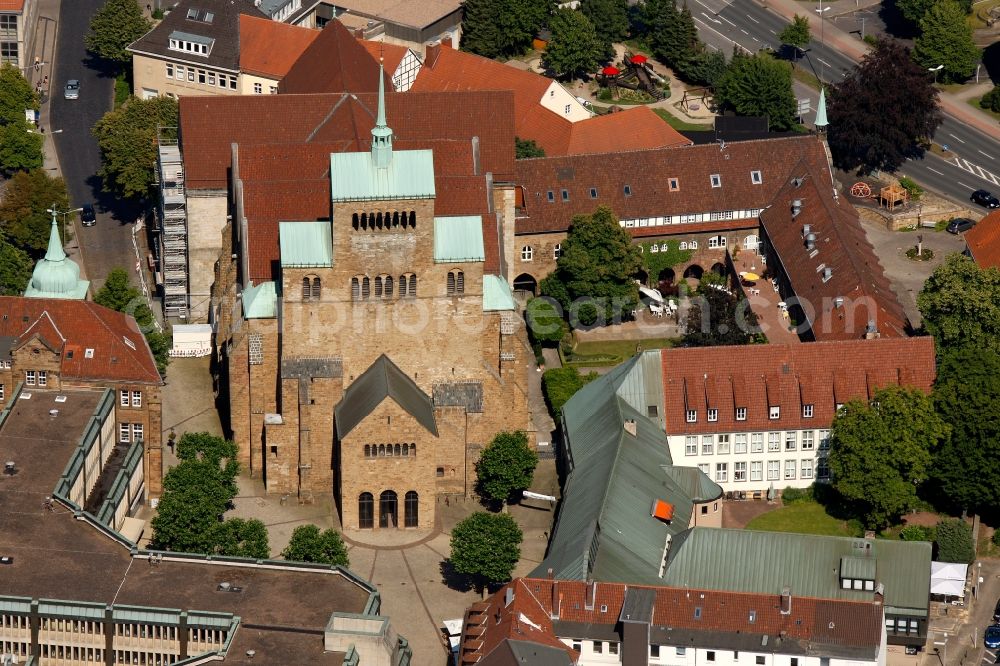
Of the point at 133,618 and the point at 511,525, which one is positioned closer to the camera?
the point at 133,618

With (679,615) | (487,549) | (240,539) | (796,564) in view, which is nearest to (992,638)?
(796,564)

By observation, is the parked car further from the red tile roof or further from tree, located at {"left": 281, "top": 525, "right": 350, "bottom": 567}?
tree, located at {"left": 281, "top": 525, "right": 350, "bottom": 567}

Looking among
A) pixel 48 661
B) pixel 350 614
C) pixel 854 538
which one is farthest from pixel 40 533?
pixel 854 538

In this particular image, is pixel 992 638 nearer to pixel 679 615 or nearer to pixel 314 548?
pixel 679 615

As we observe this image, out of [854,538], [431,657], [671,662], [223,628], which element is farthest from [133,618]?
[854,538]

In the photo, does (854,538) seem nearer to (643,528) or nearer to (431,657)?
(643,528)

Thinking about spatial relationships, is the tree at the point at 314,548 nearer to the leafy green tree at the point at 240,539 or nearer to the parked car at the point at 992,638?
the leafy green tree at the point at 240,539

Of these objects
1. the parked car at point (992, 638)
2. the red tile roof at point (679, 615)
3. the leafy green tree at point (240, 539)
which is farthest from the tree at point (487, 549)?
the parked car at point (992, 638)
